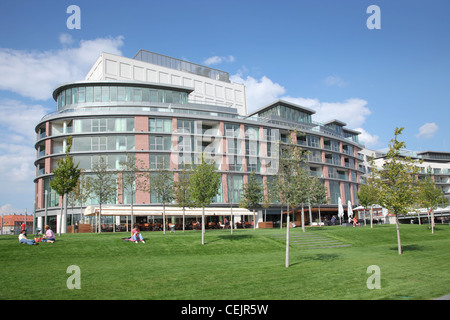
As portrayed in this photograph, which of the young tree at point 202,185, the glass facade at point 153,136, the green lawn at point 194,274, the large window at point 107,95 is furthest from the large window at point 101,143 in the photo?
the green lawn at point 194,274

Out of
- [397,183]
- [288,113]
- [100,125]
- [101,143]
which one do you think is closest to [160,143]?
[101,143]

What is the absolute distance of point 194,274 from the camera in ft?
41.9

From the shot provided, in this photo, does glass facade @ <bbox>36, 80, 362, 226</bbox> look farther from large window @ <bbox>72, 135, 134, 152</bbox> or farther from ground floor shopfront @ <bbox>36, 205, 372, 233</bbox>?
ground floor shopfront @ <bbox>36, 205, 372, 233</bbox>

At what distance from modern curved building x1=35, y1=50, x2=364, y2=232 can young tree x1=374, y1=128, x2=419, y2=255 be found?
73.9 feet

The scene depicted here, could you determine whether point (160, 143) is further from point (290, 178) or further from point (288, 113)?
point (290, 178)

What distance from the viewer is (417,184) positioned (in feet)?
67.3

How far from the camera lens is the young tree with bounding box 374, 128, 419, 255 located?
1994 centimetres

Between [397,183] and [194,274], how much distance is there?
13454 millimetres

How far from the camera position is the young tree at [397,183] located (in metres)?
19.9

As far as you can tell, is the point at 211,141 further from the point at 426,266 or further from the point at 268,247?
the point at 426,266

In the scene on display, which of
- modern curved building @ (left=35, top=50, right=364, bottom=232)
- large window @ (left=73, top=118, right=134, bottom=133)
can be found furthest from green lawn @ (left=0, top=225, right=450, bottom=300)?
large window @ (left=73, top=118, right=134, bottom=133)
